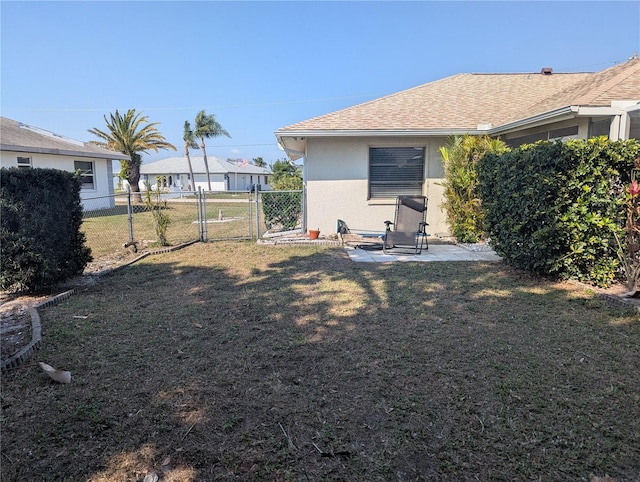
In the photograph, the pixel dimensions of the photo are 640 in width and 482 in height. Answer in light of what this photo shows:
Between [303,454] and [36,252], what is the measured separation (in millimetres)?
4552

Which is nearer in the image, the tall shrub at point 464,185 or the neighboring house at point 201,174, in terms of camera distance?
the tall shrub at point 464,185

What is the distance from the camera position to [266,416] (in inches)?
98.6

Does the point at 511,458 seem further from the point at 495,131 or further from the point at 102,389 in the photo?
the point at 495,131

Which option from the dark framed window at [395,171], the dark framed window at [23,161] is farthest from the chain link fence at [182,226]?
the dark framed window at [23,161]

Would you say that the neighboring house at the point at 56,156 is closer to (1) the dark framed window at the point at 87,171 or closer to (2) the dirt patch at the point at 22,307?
(1) the dark framed window at the point at 87,171

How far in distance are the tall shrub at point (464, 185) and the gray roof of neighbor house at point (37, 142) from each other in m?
15.4

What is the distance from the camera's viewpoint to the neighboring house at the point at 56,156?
15.2 m

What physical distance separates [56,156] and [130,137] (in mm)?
9783

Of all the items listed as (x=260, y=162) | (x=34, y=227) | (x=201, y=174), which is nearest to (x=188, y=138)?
(x=201, y=174)

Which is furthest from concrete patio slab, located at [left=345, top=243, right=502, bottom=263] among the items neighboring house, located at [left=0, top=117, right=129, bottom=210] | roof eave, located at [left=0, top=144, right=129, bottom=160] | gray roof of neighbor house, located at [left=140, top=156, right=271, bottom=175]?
gray roof of neighbor house, located at [left=140, top=156, right=271, bottom=175]

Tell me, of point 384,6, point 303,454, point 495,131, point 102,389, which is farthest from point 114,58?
point 303,454

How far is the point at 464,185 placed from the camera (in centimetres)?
892

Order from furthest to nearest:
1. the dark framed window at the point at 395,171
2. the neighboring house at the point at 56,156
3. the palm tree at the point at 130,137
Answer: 1. the palm tree at the point at 130,137
2. the neighboring house at the point at 56,156
3. the dark framed window at the point at 395,171

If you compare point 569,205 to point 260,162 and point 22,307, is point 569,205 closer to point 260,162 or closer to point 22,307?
point 22,307
